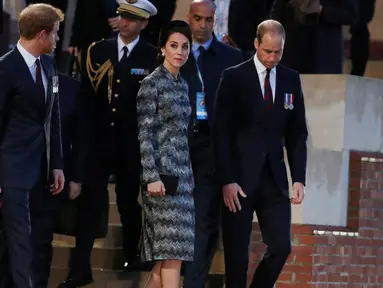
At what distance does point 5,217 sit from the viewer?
24.0 feet

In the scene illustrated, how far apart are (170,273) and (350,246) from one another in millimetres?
2274

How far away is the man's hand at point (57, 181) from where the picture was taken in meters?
7.68

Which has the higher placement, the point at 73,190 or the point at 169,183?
the point at 169,183

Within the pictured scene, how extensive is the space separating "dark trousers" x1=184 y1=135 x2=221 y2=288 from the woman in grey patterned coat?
1.89ft

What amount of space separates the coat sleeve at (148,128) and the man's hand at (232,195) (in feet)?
1.99

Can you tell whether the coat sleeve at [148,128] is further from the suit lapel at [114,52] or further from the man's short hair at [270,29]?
Result: the suit lapel at [114,52]

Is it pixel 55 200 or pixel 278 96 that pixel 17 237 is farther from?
pixel 278 96

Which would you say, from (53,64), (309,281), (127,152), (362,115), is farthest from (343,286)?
(53,64)

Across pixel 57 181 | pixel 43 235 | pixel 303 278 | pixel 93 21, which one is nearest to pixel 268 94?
pixel 57 181

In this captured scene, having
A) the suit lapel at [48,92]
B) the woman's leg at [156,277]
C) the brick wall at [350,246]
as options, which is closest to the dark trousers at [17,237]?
the suit lapel at [48,92]

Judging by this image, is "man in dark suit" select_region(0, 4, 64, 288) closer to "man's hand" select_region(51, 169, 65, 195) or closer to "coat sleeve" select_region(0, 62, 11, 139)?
"coat sleeve" select_region(0, 62, 11, 139)

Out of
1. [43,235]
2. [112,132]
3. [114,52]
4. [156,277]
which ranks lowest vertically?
[156,277]

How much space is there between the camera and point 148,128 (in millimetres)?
7484

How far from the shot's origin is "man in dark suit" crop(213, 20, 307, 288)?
7852 mm
